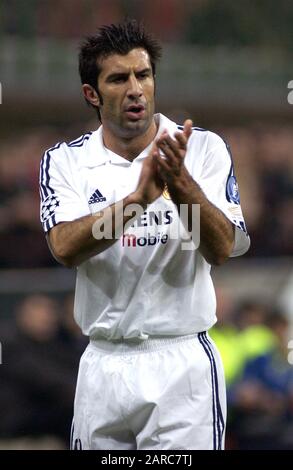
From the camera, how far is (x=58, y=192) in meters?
5.39

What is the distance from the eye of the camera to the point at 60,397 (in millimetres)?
9398

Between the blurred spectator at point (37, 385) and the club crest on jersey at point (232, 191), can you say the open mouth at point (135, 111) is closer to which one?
the club crest on jersey at point (232, 191)

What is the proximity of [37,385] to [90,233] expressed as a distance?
15.2ft

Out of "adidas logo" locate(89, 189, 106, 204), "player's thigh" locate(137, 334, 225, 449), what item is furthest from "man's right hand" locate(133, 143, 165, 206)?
"player's thigh" locate(137, 334, 225, 449)

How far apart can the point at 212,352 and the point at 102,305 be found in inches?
20.8

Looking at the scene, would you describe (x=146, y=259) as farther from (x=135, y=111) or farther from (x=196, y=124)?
(x=196, y=124)

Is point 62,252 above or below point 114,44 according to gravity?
below

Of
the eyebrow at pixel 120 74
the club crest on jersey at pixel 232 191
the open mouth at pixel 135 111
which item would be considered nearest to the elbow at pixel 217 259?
the club crest on jersey at pixel 232 191

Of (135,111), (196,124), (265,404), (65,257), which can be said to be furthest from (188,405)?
(196,124)

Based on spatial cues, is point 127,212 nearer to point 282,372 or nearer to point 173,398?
point 173,398

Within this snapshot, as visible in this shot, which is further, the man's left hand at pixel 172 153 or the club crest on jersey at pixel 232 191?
the club crest on jersey at pixel 232 191

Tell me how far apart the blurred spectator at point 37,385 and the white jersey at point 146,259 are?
13.4ft

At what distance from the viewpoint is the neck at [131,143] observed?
5.45 m
